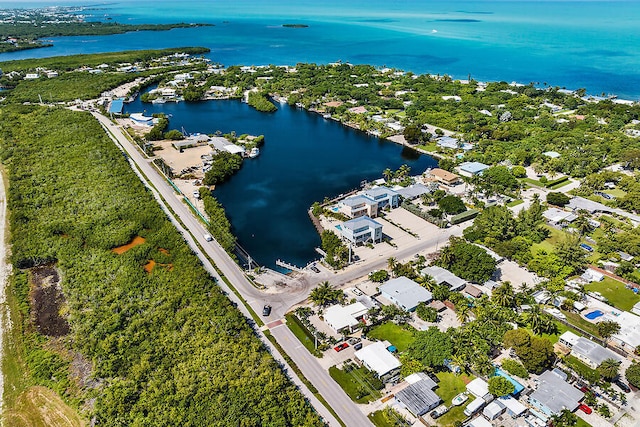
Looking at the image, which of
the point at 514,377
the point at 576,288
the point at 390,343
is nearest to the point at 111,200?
the point at 390,343

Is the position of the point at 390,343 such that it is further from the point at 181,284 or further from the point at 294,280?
the point at 181,284

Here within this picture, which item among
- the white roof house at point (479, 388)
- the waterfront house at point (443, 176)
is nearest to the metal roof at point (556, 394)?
the white roof house at point (479, 388)

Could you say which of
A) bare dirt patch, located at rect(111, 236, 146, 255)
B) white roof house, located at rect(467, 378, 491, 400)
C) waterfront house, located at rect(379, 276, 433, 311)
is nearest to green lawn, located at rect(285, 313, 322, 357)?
waterfront house, located at rect(379, 276, 433, 311)

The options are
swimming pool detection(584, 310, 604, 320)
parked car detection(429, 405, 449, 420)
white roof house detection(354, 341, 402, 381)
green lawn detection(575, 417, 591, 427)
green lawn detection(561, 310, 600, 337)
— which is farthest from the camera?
swimming pool detection(584, 310, 604, 320)

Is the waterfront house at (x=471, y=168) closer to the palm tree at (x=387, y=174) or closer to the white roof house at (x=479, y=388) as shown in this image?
the palm tree at (x=387, y=174)

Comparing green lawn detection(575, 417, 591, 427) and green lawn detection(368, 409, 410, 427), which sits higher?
green lawn detection(575, 417, 591, 427)

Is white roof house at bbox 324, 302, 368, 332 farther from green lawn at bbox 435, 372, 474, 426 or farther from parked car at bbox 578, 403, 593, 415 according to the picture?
parked car at bbox 578, 403, 593, 415
